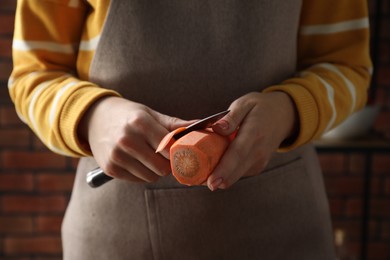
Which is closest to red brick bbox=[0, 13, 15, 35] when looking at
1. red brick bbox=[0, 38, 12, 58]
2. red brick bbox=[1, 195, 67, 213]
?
red brick bbox=[0, 38, 12, 58]

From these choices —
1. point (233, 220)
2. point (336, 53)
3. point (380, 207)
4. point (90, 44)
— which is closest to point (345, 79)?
point (336, 53)

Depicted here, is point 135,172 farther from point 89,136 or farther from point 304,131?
point 304,131

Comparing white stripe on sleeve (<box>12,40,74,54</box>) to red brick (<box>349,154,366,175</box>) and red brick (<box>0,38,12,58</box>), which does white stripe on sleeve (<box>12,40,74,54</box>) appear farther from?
red brick (<box>349,154,366,175</box>)

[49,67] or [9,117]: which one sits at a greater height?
[49,67]

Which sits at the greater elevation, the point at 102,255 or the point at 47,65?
the point at 47,65

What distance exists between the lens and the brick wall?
192 cm

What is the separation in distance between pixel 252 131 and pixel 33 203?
4.99ft

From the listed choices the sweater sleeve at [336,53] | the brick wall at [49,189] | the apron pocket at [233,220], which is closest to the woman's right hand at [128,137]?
the apron pocket at [233,220]

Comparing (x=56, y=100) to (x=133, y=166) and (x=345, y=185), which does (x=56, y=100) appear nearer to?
(x=133, y=166)

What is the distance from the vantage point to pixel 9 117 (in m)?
1.91

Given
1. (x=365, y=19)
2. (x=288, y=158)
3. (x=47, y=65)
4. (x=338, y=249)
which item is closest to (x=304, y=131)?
(x=288, y=158)

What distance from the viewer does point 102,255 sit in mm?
760

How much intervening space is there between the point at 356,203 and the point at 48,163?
3.73 feet

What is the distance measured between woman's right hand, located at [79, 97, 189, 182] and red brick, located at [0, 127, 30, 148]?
1.33 m
